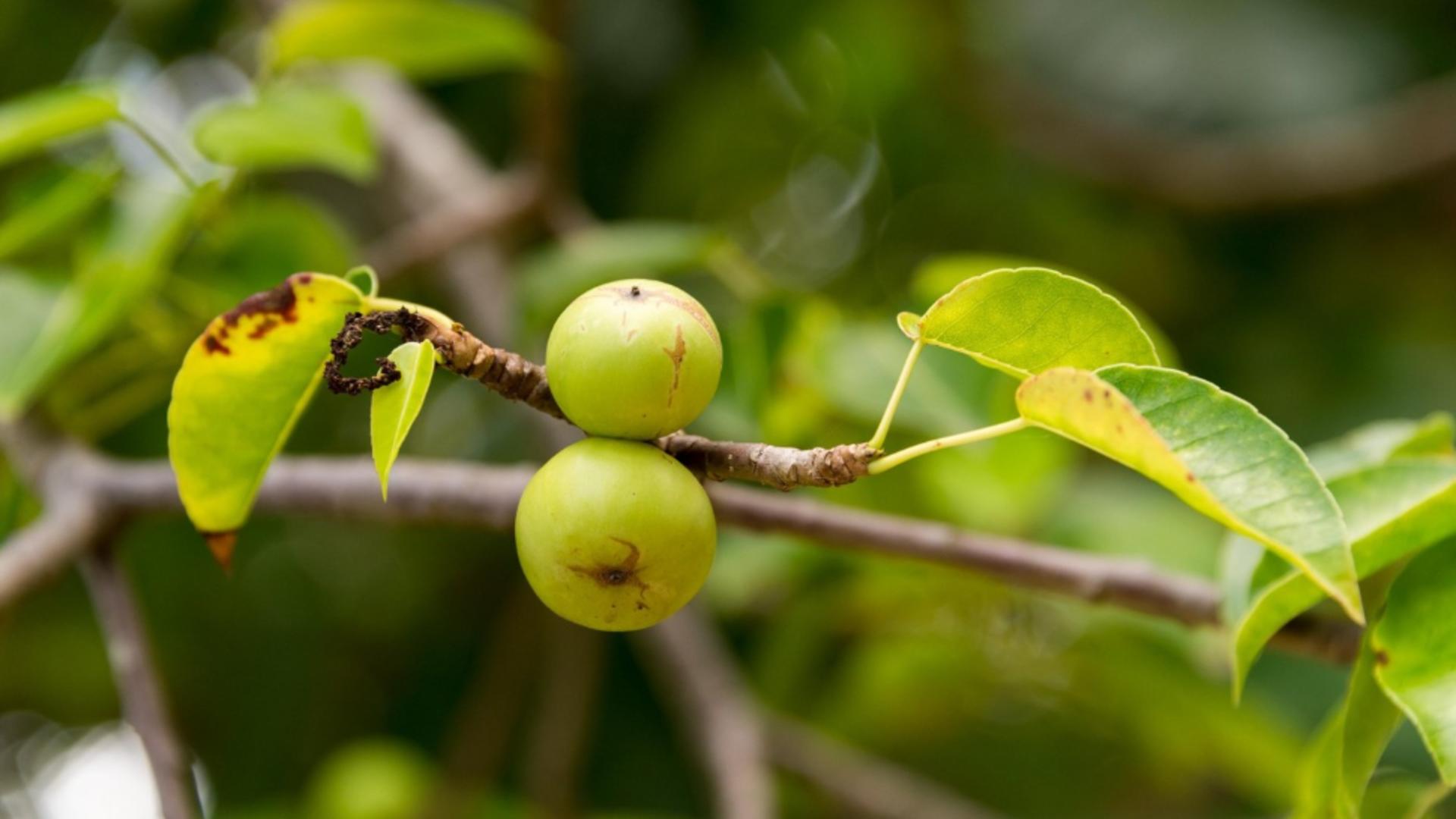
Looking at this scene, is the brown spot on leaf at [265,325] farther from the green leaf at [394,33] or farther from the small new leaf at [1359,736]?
the green leaf at [394,33]

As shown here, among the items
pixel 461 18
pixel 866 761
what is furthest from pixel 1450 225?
pixel 461 18

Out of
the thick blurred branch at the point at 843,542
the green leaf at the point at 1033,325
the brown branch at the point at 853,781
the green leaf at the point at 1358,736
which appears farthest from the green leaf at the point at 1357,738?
the brown branch at the point at 853,781

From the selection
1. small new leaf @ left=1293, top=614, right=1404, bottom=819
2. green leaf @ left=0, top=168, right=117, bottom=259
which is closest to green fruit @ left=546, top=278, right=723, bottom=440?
small new leaf @ left=1293, top=614, right=1404, bottom=819

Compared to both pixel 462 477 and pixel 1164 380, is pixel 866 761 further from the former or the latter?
pixel 1164 380

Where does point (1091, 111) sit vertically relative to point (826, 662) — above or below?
above

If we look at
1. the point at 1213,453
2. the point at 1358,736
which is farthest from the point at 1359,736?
the point at 1213,453

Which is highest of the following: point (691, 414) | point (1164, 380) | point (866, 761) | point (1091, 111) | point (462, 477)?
point (1091, 111)
